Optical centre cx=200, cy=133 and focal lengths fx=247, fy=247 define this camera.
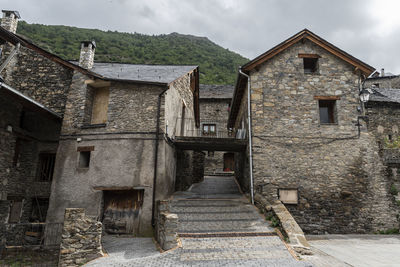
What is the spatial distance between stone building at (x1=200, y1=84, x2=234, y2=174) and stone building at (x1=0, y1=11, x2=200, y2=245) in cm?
1279

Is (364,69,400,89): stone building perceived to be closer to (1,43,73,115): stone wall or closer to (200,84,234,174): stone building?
(200,84,234,174): stone building

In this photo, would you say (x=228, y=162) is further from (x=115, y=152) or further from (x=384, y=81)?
(x=384, y=81)

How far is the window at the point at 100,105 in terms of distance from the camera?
1061 cm

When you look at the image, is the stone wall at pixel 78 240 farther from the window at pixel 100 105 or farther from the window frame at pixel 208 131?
the window frame at pixel 208 131

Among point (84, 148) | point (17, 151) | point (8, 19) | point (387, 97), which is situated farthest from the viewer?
point (387, 97)

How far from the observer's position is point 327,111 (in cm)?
1159

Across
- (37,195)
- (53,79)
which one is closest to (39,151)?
(37,195)

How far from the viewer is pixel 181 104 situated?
13414mm

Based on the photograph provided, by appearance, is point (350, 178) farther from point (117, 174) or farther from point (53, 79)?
point (53, 79)

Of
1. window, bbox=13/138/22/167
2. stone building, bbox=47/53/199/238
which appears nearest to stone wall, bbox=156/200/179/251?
stone building, bbox=47/53/199/238

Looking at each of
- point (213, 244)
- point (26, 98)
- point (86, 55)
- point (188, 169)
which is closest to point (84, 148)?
point (26, 98)

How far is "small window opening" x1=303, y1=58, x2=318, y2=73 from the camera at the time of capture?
39.0 ft

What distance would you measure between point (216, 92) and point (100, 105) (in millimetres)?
17842

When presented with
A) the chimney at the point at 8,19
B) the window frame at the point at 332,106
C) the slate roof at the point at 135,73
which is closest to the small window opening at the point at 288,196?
the window frame at the point at 332,106
